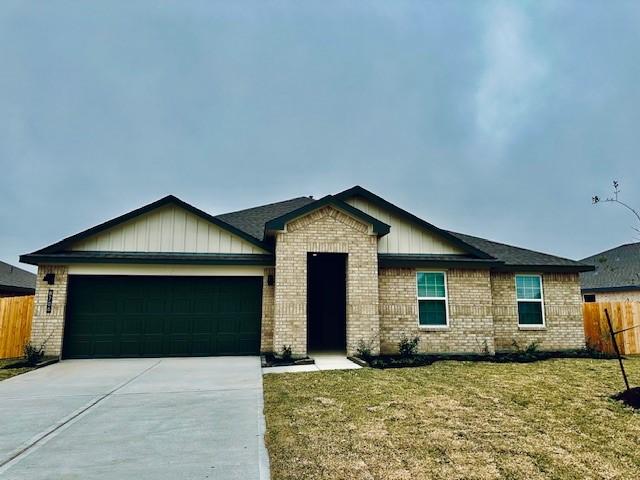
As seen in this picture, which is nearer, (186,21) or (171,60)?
(186,21)

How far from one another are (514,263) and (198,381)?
9.74m

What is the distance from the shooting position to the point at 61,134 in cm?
2775

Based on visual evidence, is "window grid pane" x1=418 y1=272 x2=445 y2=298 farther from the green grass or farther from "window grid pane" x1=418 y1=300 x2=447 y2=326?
the green grass

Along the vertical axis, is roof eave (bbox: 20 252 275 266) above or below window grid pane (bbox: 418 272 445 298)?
above

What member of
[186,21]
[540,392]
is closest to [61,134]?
[186,21]

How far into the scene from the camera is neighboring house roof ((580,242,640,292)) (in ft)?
68.5

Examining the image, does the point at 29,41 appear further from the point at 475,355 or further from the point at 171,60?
the point at 475,355

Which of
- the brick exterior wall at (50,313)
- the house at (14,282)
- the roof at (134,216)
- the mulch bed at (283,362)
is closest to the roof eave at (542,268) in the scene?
the mulch bed at (283,362)

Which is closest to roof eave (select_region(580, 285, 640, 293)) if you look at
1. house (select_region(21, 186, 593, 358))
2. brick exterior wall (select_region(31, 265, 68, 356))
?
house (select_region(21, 186, 593, 358))

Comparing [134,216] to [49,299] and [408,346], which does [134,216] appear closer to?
[49,299]

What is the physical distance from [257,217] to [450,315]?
7.85 m

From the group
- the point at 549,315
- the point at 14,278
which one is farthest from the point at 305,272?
the point at 14,278

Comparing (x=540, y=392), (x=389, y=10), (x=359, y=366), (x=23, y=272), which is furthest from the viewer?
(x=23, y=272)

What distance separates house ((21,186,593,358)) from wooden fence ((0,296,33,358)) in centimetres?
165
